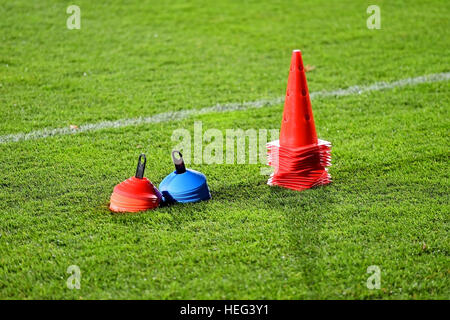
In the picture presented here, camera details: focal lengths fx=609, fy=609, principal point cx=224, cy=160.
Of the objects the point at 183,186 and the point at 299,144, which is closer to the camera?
the point at 183,186

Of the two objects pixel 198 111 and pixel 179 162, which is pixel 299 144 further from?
pixel 198 111

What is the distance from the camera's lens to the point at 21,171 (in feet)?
17.6

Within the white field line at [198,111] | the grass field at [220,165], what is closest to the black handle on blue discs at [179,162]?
the grass field at [220,165]

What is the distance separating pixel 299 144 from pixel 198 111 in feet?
7.50

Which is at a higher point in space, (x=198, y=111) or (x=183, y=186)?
(x=198, y=111)

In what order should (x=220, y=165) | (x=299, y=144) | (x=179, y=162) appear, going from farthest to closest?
(x=220, y=165)
(x=299, y=144)
(x=179, y=162)

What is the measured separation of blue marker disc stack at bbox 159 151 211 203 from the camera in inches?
181

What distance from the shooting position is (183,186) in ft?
15.1

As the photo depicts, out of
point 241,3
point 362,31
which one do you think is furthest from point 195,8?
point 362,31

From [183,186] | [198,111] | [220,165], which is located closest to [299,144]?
[220,165]

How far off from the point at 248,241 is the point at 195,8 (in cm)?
844

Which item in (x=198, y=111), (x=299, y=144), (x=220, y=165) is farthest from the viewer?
(x=198, y=111)

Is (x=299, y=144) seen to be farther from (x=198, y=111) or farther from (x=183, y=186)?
(x=198, y=111)
